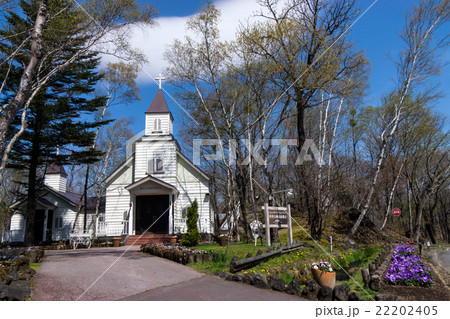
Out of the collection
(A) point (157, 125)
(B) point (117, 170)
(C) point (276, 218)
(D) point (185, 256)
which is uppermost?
(A) point (157, 125)

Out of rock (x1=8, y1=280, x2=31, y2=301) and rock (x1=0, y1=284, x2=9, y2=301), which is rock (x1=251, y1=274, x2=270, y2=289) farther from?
rock (x1=0, y1=284, x2=9, y2=301)

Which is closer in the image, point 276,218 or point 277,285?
point 277,285

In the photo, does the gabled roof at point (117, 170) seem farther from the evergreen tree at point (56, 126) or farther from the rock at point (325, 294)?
the rock at point (325, 294)

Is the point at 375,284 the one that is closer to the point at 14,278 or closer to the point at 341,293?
the point at 341,293

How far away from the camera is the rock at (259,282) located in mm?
6102

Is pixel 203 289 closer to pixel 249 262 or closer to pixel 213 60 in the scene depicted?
pixel 249 262

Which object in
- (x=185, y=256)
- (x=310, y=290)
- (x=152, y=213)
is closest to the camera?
(x=310, y=290)

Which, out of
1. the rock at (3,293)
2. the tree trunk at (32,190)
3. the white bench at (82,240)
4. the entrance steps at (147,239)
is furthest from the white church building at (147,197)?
the rock at (3,293)

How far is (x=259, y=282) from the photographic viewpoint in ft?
20.2

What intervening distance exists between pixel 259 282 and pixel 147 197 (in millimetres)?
15965

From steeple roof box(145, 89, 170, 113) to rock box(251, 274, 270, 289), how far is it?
18.3 metres

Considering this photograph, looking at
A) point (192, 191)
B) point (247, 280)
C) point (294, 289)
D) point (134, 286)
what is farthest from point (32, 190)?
point (294, 289)

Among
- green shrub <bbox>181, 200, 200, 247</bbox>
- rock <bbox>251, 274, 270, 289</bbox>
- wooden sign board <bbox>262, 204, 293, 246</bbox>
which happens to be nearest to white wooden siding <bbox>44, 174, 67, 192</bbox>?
green shrub <bbox>181, 200, 200, 247</bbox>

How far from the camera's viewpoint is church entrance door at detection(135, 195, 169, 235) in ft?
67.1
